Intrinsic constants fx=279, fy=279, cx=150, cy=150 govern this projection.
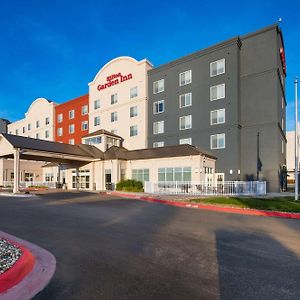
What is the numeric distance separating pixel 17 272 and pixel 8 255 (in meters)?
Result: 1.00

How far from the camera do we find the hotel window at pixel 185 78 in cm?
3883

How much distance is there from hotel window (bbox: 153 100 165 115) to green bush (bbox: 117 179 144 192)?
44.8 ft

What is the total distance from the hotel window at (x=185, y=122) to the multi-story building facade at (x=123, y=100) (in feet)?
19.1

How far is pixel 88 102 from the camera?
51.0m

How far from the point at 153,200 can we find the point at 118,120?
25132 mm

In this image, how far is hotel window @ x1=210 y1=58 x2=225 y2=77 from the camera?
35688mm

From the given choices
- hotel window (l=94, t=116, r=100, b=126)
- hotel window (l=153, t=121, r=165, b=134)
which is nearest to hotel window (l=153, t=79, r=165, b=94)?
hotel window (l=153, t=121, r=165, b=134)

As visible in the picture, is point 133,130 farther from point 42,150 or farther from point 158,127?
point 42,150

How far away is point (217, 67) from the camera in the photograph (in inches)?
1425

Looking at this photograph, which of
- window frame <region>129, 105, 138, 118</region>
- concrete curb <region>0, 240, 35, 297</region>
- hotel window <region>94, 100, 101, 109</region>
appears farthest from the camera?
hotel window <region>94, 100, 101, 109</region>

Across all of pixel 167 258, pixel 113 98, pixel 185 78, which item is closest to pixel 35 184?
pixel 113 98

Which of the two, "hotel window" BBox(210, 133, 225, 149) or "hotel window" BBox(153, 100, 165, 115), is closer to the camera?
"hotel window" BBox(210, 133, 225, 149)

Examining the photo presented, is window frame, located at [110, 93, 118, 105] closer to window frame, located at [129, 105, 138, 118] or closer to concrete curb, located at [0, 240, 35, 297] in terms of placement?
window frame, located at [129, 105, 138, 118]

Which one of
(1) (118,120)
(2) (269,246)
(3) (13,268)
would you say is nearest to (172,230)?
(2) (269,246)
